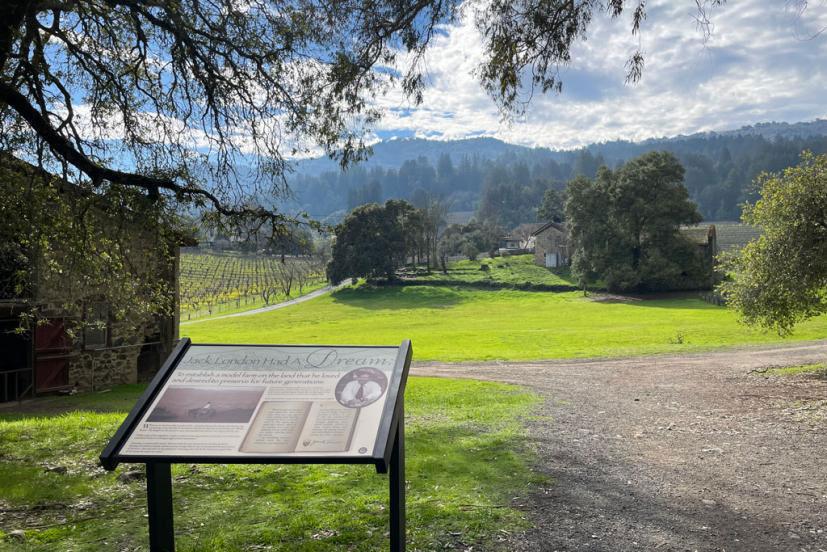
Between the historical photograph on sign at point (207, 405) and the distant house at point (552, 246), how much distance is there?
281ft

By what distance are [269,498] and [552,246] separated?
84989 mm

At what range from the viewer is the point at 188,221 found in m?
12.8

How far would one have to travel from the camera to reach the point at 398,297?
69938 mm

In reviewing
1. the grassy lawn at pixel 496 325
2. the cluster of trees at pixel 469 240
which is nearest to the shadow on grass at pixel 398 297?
the grassy lawn at pixel 496 325

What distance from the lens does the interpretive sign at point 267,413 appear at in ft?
15.0

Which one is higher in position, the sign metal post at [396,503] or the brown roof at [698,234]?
the brown roof at [698,234]

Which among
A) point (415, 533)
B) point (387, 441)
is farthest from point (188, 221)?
point (387, 441)

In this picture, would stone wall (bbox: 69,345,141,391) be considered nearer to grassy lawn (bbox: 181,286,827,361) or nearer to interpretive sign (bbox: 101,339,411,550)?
grassy lawn (bbox: 181,286,827,361)

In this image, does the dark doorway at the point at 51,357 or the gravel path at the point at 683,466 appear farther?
the dark doorway at the point at 51,357

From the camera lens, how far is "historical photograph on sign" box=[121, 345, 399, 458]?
15.2ft

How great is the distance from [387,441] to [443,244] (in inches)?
4119

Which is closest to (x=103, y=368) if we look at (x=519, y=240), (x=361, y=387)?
(x=361, y=387)

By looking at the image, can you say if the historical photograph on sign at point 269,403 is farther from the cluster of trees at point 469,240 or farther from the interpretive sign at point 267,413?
the cluster of trees at point 469,240

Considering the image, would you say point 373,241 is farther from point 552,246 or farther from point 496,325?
point 496,325
